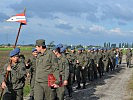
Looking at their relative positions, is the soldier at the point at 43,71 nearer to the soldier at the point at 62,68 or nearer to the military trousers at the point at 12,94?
the military trousers at the point at 12,94

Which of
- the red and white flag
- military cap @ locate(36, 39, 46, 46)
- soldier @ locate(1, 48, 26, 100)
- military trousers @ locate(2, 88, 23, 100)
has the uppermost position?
the red and white flag

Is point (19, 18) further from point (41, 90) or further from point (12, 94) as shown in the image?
point (41, 90)

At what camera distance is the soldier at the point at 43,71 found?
823 cm

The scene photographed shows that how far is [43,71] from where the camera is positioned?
8312 mm

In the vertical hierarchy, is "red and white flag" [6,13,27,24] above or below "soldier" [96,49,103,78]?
above

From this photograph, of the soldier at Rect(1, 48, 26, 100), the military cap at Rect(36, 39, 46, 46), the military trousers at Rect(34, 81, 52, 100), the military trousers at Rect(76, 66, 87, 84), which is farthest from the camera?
the military trousers at Rect(76, 66, 87, 84)

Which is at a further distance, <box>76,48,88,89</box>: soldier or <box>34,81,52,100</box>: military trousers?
<box>76,48,88,89</box>: soldier

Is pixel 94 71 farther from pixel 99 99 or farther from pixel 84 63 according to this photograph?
pixel 99 99

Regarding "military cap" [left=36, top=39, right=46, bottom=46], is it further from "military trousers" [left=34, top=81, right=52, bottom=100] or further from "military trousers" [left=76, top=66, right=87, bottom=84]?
"military trousers" [left=76, top=66, right=87, bottom=84]

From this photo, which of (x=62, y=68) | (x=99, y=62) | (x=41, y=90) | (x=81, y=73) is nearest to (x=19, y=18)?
(x=62, y=68)

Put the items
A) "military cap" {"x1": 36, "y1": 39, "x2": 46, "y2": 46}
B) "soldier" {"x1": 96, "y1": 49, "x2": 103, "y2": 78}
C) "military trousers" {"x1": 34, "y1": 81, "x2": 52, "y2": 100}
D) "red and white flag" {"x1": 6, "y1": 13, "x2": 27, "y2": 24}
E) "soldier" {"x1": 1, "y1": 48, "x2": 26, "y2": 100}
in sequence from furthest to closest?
"soldier" {"x1": 96, "y1": 49, "x2": 103, "y2": 78} < "red and white flag" {"x1": 6, "y1": 13, "x2": 27, "y2": 24} < "soldier" {"x1": 1, "y1": 48, "x2": 26, "y2": 100} < "military cap" {"x1": 36, "y1": 39, "x2": 46, "y2": 46} < "military trousers" {"x1": 34, "y1": 81, "x2": 52, "y2": 100}

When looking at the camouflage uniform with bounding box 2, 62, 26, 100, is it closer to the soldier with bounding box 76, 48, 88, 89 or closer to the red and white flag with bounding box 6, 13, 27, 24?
the red and white flag with bounding box 6, 13, 27, 24

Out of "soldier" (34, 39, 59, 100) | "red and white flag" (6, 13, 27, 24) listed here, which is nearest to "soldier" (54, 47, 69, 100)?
"red and white flag" (6, 13, 27, 24)

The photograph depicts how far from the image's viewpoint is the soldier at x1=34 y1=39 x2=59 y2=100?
8227 mm
